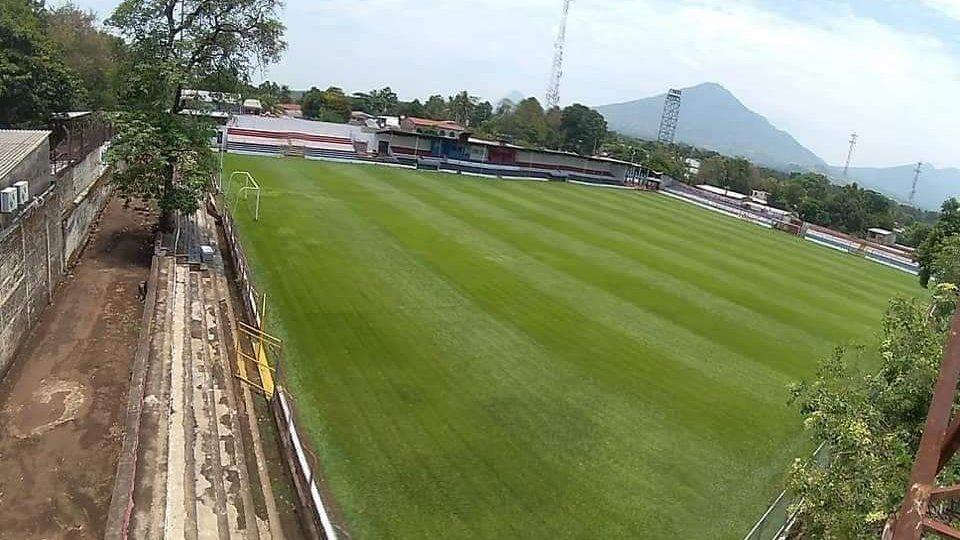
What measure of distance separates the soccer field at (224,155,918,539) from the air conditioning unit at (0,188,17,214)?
619cm

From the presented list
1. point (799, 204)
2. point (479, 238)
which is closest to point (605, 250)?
point (479, 238)

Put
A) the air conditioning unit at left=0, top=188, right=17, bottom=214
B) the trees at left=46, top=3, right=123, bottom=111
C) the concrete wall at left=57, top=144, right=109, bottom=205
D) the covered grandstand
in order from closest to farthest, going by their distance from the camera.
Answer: the air conditioning unit at left=0, top=188, right=17, bottom=214 < the concrete wall at left=57, top=144, right=109, bottom=205 < the trees at left=46, top=3, right=123, bottom=111 < the covered grandstand

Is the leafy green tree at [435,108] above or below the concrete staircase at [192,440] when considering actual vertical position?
above

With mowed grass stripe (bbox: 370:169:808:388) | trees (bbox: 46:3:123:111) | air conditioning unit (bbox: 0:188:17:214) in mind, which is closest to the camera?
air conditioning unit (bbox: 0:188:17:214)

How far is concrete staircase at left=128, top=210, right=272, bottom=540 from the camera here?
9.53 metres

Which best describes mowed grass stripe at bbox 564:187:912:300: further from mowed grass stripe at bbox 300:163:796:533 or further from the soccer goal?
the soccer goal

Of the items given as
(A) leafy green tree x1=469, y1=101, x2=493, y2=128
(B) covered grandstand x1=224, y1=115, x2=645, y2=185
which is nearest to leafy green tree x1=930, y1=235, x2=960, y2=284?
(B) covered grandstand x1=224, y1=115, x2=645, y2=185

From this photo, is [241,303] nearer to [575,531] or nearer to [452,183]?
[575,531]

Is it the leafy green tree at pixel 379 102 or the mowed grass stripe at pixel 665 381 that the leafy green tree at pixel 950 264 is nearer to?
the mowed grass stripe at pixel 665 381

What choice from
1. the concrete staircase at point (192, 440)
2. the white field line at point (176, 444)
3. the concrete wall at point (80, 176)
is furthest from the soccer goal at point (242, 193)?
the white field line at point (176, 444)

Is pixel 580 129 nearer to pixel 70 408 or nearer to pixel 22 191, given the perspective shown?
pixel 22 191

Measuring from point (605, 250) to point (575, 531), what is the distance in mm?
21303

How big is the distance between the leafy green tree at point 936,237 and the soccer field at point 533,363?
2.55 meters

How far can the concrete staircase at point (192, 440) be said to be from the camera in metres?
9.53
